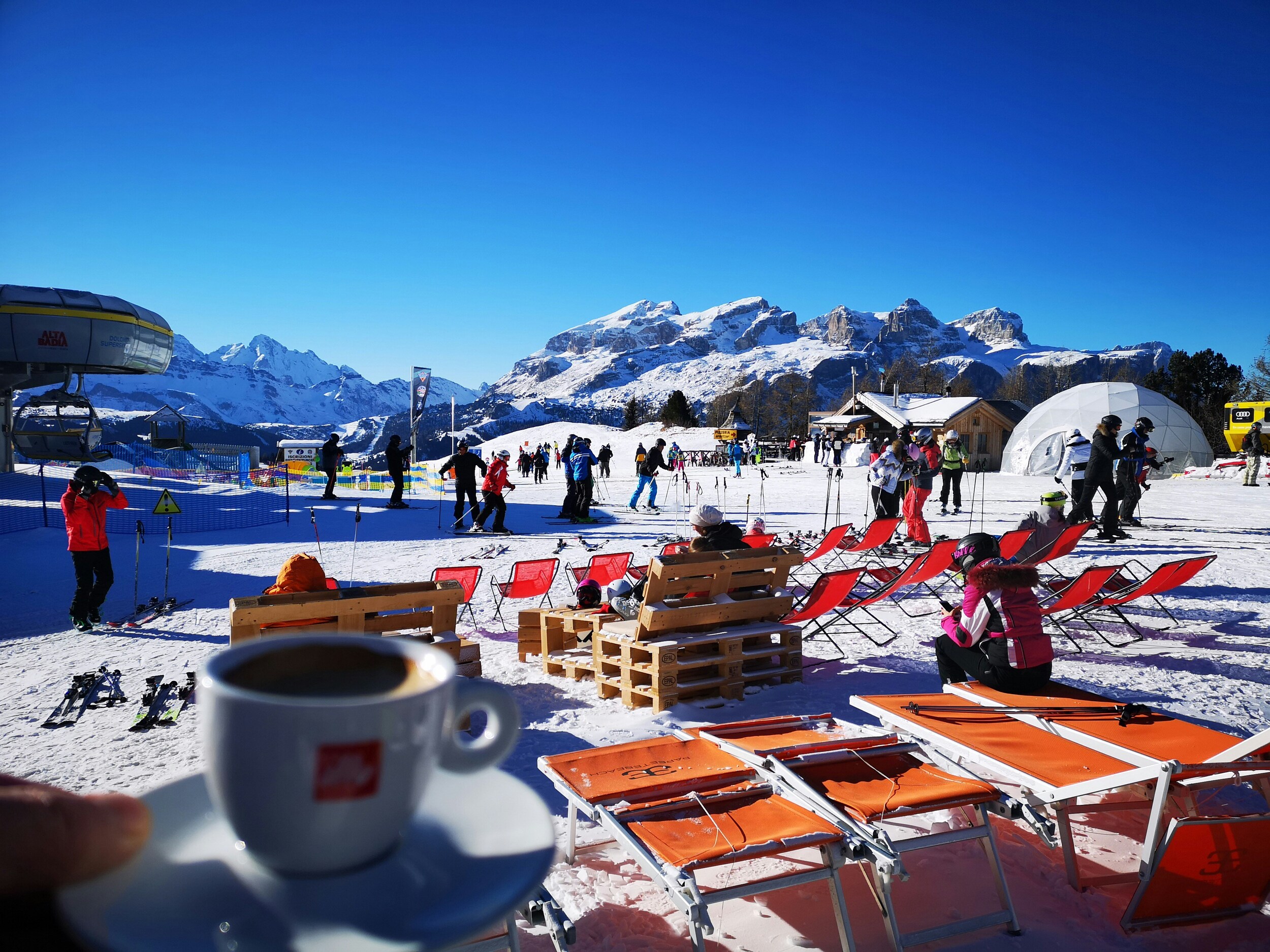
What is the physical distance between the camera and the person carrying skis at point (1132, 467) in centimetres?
1406

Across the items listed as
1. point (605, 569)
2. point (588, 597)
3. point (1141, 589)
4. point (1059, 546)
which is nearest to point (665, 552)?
point (605, 569)

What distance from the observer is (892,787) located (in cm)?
334

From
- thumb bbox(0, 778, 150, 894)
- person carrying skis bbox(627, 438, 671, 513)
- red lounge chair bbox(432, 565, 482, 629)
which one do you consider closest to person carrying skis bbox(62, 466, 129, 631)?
red lounge chair bbox(432, 565, 482, 629)

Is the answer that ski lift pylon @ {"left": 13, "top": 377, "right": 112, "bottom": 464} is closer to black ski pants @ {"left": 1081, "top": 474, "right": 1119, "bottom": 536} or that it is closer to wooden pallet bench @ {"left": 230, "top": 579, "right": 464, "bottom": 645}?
wooden pallet bench @ {"left": 230, "top": 579, "right": 464, "bottom": 645}

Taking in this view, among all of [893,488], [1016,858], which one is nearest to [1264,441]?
[893,488]

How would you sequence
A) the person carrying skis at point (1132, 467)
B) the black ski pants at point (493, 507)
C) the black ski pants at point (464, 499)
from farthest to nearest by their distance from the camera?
the black ski pants at point (464, 499)
the black ski pants at point (493, 507)
the person carrying skis at point (1132, 467)

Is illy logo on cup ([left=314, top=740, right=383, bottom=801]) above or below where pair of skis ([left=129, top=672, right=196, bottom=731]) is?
above

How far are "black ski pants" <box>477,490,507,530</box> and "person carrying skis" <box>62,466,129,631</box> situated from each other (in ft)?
25.2

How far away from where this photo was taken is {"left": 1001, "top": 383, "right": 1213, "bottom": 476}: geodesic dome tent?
119 ft

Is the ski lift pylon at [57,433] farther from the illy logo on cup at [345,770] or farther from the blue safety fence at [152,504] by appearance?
the illy logo on cup at [345,770]

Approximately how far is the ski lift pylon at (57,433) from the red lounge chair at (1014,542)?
29401mm

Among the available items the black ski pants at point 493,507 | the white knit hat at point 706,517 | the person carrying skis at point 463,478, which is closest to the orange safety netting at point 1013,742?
the white knit hat at point 706,517

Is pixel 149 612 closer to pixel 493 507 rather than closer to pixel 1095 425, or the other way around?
→ pixel 493 507

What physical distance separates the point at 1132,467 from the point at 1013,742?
43.1 feet
